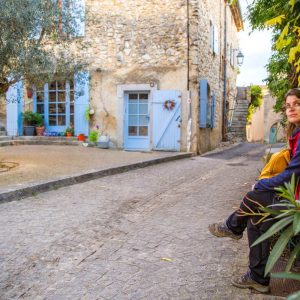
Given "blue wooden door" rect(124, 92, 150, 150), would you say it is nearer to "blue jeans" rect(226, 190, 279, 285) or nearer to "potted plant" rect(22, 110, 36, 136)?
"potted plant" rect(22, 110, 36, 136)

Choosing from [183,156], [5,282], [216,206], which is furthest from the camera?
[183,156]

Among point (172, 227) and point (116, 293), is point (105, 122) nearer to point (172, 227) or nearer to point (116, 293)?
point (172, 227)

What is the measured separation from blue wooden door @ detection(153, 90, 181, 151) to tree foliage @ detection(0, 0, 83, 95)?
414 centimetres

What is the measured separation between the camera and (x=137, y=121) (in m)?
12.4

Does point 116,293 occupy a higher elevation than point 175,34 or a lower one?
lower

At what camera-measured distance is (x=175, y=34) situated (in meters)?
11.8

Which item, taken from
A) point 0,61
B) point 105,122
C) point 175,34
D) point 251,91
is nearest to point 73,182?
point 0,61

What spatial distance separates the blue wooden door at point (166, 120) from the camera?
38.4ft

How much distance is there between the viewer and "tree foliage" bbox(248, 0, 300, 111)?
2.43 meters

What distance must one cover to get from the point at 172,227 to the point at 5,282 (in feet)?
6.04

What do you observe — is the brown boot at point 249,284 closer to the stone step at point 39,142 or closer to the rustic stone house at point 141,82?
the rustic stone house at point 141,82

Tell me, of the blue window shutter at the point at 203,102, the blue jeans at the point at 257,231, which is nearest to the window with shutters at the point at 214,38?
the blue window shutter at the point at 203,102

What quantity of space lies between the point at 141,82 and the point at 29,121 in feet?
13.9

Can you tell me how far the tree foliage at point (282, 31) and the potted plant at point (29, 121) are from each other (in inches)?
304
